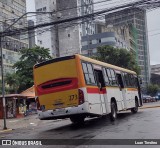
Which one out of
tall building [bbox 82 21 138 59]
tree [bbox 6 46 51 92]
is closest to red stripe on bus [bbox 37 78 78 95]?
tree [bbox 6 46 51 92]

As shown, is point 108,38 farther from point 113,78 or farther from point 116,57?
point 113,78

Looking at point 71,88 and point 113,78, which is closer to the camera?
point 71,88

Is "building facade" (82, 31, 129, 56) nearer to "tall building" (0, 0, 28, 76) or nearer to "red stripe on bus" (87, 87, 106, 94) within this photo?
"tall building" (0, 0, 28, 76)

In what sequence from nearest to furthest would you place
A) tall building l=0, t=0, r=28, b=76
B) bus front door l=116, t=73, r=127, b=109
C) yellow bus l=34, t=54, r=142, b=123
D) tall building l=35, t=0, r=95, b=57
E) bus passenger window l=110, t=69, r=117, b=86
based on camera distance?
yellow bus l=34, t=54, r=142, b=123 → bus passenger window l=110, t=69, r=117, b=86 → bus front door l=116, t=73, r=127, b=109 → tall building l=0, t=0, r=28, b=76 → tall building l=35, t=0, r=95, b=57

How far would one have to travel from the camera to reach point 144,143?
34.3ft

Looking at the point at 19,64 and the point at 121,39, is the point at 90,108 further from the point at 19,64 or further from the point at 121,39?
the point at 121,39

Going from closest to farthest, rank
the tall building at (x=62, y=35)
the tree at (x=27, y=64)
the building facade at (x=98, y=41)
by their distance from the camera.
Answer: the tree at (x=27, y=64), the building facade at (x=98, y=41), the tall building at (x=62, y=35)

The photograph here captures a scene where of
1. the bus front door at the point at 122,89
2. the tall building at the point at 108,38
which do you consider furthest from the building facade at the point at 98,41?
the bus front door at the point at 122,89

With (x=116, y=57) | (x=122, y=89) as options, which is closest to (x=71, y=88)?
(x=122, y=89)

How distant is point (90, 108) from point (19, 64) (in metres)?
45.9

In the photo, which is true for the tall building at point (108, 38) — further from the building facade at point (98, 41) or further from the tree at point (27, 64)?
the tree at point (27, 64)

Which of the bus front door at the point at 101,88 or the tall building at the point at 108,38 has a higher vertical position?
the tall building at the point at 108,38

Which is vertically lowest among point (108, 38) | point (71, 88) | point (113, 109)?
point (113, 109)

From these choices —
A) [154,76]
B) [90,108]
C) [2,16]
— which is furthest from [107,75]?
[154,76]
